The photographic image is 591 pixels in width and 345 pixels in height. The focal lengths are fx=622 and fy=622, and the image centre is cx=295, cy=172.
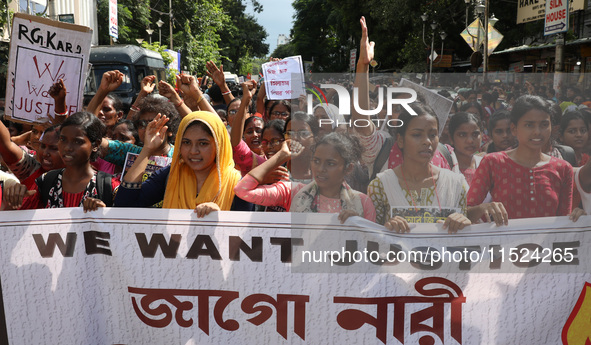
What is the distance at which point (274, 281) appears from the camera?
2.72m

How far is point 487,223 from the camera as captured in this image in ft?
8.72

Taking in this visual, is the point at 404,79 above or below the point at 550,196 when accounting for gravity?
above

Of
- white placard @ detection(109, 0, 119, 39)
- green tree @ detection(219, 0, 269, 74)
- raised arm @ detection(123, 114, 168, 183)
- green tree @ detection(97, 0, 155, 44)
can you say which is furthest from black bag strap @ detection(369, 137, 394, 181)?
green tree @ detection(219, 0, 269, 74)

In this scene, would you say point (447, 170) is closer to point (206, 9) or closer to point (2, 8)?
point (2, 8)

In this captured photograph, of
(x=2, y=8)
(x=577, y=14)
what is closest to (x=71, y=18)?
(x=2, y=8)

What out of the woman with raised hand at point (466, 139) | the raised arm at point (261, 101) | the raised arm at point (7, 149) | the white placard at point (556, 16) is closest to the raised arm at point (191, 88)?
the raised arm at point (7, 149)

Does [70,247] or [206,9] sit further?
[206,9]

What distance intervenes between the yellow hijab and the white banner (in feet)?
0.92

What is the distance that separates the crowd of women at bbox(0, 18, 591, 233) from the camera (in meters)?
2.69

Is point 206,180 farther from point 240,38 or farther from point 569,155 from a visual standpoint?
point 240,38

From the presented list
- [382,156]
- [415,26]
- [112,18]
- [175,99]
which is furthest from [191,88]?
[415,26]

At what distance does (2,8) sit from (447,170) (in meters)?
17.4

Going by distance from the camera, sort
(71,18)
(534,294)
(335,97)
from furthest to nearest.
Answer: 1. (71,18)
2. (335,97)
3. (534,294)

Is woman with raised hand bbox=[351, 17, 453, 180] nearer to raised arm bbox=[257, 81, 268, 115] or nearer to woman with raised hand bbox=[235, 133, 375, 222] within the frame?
woman with raised hand bbox=[235, 133, 375, 222]
